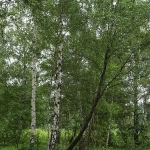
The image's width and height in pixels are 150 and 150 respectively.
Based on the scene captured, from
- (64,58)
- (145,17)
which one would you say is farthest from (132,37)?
(64,58)

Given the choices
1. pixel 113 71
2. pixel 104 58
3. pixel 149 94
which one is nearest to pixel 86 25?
pixel 104 58

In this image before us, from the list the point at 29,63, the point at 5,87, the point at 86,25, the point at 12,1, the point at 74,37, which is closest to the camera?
the point at 12,1

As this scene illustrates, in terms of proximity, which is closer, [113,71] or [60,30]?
[60,30]

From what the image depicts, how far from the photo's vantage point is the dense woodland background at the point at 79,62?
901cm

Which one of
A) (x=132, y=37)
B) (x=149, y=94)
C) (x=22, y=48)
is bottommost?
(x=149, y=94)

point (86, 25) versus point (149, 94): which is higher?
point (86, 25)

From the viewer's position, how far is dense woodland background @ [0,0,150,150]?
Answer: 9008mm

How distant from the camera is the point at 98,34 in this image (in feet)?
32.5

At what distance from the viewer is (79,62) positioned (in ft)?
42.9

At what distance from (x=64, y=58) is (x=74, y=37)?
1947 millimetres

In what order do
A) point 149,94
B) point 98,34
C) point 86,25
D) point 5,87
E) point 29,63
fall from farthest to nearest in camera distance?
point 149,94 < point 29,63 < point 5,87 < point 86,25 < point 98,34

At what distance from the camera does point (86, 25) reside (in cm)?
1069

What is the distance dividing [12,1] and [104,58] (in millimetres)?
4705

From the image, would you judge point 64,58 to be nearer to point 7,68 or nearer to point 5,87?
point 5,87
